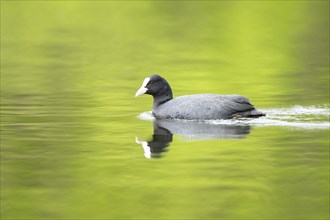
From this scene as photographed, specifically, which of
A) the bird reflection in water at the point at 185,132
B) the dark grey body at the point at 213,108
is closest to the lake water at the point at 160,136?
the bird reflection in water at the point at 185,132

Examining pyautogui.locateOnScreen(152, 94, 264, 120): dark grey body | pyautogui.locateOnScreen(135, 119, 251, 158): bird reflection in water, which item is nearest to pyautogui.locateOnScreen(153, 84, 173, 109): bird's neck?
pyautogui.locateOnScreen(152, 94, 264, 120): dark grey body

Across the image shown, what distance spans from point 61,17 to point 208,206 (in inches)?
1698

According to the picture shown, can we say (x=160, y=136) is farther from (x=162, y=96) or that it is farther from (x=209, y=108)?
(x=162, y=96)

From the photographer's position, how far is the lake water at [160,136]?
11.9m

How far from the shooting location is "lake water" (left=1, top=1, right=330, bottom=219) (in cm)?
1188

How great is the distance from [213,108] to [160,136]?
143 cm

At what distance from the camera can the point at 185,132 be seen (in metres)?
16.7

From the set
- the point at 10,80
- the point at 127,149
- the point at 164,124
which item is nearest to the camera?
the point at 127,149

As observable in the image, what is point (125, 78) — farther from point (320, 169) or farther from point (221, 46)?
point (320, 169)

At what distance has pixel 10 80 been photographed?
25.6 m

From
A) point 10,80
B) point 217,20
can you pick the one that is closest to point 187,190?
point 10,80

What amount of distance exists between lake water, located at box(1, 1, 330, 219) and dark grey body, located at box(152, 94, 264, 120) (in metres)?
0.19

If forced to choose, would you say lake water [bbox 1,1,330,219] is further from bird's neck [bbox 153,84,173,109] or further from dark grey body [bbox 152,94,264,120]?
bird's neck [bbox 153,84,173,109]

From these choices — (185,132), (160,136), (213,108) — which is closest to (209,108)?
(213,108)
